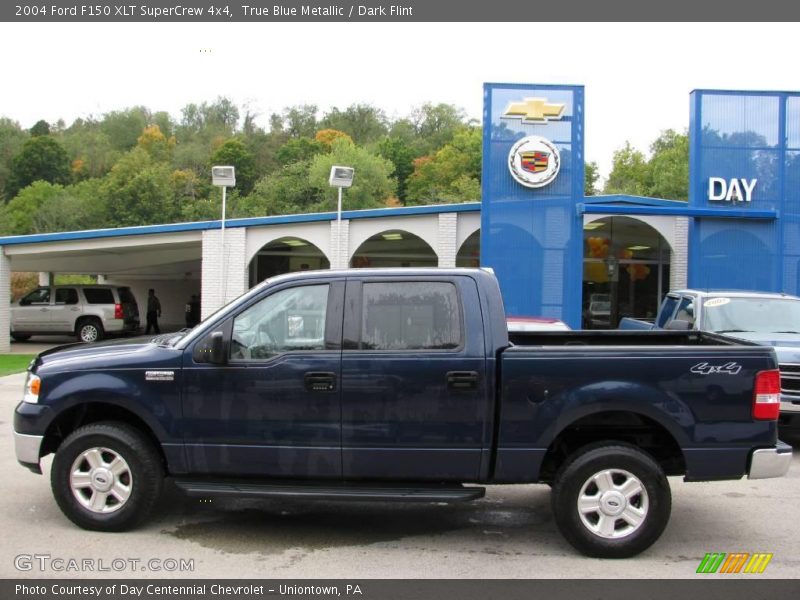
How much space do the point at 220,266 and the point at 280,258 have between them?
16.3 feet

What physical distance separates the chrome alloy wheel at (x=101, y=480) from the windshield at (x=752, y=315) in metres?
7.32

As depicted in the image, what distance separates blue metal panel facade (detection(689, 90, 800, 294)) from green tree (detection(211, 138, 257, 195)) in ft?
216

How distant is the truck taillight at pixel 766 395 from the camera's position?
4.98 metres

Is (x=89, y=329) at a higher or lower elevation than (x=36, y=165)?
lower

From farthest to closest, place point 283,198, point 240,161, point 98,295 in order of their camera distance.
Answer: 1. point 240,161
2. point 283,198
3. point 98,295

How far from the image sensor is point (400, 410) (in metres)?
5.05

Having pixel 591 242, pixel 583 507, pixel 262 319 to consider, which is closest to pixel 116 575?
pixel 262 319

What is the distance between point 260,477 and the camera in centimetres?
526

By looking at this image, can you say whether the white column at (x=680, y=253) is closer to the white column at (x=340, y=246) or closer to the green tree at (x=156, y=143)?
the white column at (x=340, y=246)

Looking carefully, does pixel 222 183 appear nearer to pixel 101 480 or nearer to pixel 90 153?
pixel 101 480

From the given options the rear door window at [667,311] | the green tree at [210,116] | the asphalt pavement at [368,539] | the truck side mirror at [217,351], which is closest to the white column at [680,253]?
the rear door window at [667,311]

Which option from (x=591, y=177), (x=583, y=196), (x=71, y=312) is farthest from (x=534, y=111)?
(x=591, y=177)

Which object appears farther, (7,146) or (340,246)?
(7,146)

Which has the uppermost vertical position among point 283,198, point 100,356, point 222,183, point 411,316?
point 283,198
